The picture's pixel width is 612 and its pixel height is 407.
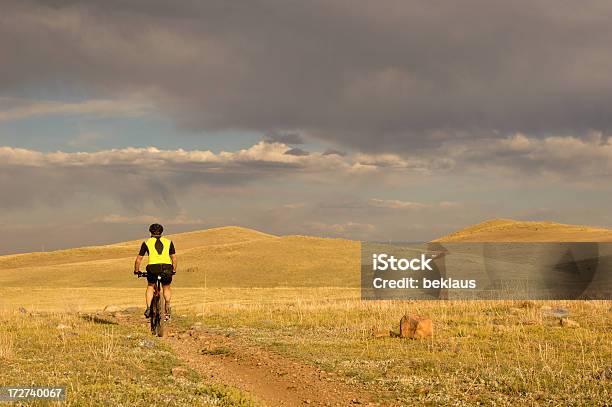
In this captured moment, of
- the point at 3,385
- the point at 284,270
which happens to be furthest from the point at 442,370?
the point at 284,270

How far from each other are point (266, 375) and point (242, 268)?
5568cm

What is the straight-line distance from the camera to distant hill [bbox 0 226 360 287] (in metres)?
60.8

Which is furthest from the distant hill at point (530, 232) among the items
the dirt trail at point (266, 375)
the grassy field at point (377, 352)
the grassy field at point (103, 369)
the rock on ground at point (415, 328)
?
the grassy field at point (103, 369)

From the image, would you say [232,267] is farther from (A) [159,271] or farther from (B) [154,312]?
(A) [159,271]

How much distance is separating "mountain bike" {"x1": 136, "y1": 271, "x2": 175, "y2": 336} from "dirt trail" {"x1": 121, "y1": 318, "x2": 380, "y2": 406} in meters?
0.55

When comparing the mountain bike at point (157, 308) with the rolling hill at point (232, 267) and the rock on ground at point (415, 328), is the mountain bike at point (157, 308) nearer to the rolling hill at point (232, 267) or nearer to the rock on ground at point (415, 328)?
the rock on ground at point (415, 328)

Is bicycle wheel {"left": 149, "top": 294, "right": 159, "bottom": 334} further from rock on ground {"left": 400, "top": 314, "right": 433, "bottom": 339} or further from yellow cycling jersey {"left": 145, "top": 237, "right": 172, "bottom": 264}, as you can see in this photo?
rock on ground {"left": 400, "top": 314, "right": 433, "bottom": 339}

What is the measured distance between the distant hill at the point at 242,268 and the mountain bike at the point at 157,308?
34443mm

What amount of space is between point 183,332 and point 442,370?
388 inches

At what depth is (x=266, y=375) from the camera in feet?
42.4

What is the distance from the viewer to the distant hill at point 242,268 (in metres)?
60.8

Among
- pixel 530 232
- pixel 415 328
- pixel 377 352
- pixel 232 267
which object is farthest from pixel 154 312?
pixel 530 232

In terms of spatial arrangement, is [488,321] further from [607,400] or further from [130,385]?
[130,385]

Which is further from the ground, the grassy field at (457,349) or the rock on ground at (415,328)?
the rock on ground at (415,328)
